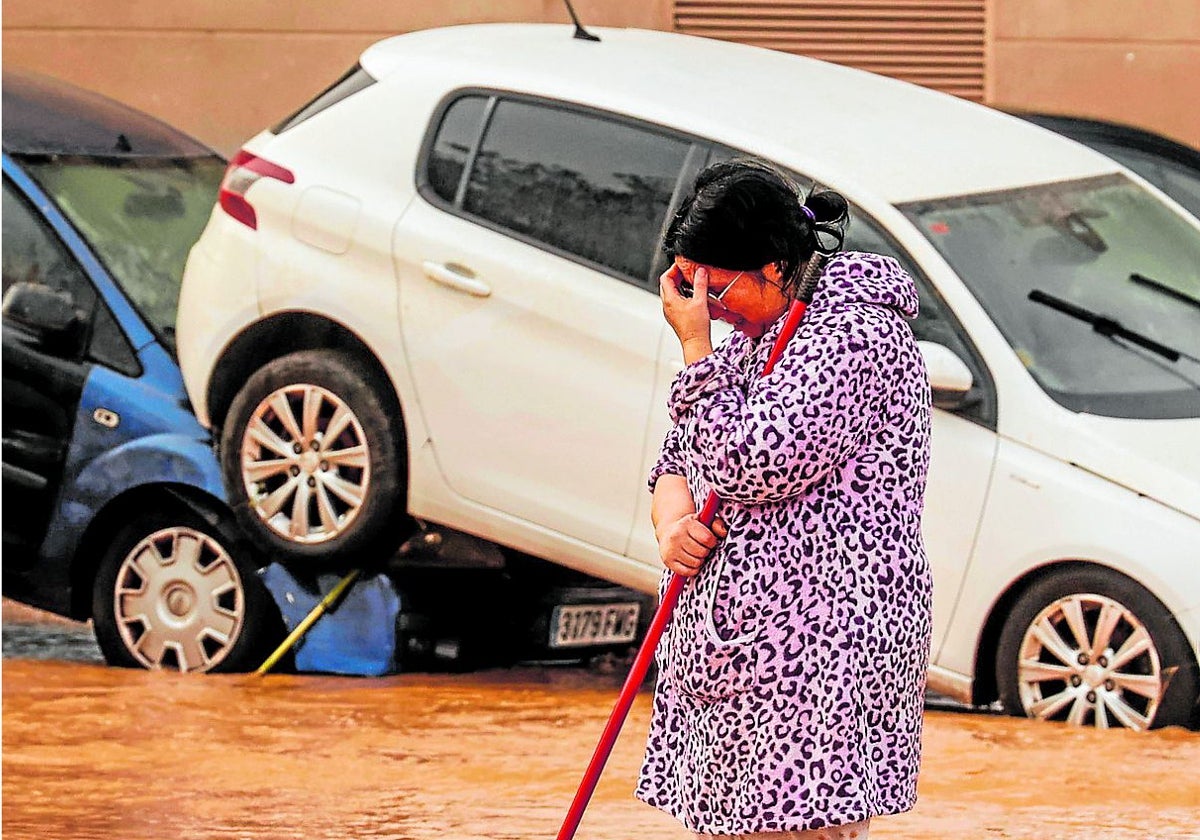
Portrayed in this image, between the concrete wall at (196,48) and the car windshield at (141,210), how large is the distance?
6.6 inches

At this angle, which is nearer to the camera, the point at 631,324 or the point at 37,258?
the point at 631,324

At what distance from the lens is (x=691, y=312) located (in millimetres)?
2949

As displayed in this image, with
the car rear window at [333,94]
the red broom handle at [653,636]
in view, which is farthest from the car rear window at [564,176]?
the red broom handle at [653,636]

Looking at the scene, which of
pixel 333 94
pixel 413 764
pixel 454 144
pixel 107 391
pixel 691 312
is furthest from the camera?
pixel 107 391

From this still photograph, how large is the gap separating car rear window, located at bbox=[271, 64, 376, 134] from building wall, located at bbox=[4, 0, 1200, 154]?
10 cm

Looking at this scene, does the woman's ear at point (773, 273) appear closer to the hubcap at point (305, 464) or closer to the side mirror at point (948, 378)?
the side mirror at point (948, 378)

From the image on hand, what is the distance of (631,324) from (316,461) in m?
1.12

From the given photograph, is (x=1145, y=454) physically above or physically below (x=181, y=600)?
above

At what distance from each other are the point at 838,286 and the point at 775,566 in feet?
1.33

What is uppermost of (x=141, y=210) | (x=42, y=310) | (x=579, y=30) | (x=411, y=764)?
(x=579, y=30)

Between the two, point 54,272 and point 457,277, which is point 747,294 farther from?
point 54,272

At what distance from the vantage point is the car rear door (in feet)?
18.6

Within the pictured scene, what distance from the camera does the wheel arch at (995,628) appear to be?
526 centimetres

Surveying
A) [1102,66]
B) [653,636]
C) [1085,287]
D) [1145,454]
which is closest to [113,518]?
[1085,287]
